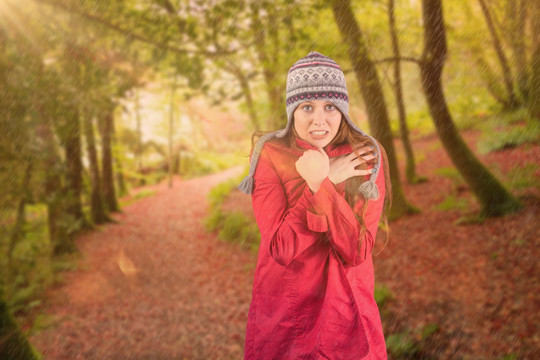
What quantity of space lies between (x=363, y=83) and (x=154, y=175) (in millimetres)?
21284

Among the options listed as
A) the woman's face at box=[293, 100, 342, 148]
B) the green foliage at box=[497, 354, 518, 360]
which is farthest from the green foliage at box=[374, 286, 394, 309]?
the woman's face at box=[293, 100, 342, 148]

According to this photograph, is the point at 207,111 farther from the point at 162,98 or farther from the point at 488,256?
the point at 488,256

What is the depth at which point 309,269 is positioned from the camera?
1479mm

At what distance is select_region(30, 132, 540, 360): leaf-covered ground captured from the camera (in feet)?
13.8

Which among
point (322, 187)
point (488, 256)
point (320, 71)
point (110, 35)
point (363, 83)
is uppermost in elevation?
point (110, 35)

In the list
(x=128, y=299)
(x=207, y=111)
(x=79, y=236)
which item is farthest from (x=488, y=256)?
(x=207, y=111)

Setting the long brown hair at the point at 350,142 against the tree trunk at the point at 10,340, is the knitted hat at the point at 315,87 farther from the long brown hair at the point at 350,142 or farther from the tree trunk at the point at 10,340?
the tree trunk at the point at 10,340

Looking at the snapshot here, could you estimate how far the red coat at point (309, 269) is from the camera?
4.50 feet

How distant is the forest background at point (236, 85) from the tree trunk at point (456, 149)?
0.06 ft

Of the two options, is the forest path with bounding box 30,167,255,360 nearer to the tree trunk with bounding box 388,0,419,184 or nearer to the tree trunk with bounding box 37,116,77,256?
the tree trunk with bounding box 37,116,77,256

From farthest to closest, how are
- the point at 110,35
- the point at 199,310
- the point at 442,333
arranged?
the point at 110,35
the point at 199,310
the point at 442,333

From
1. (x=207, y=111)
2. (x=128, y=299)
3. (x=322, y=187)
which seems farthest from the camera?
(x=207, y=111)

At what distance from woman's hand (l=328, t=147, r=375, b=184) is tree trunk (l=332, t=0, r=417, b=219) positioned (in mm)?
3746

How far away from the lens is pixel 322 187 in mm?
1374
